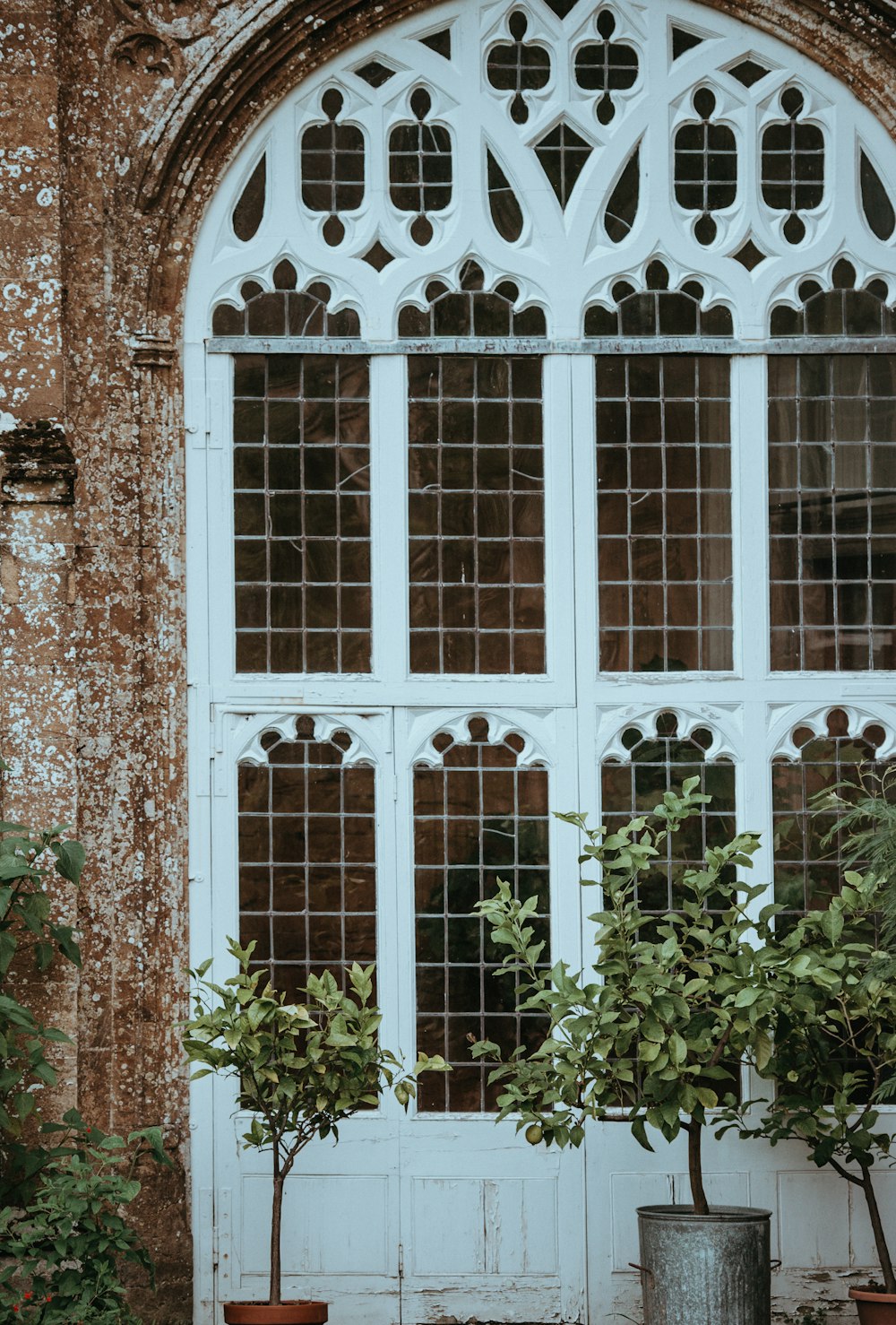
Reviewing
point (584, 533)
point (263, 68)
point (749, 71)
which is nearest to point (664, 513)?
point (584, 533)

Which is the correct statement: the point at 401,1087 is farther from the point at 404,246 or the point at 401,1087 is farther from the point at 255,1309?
the point at 404,246

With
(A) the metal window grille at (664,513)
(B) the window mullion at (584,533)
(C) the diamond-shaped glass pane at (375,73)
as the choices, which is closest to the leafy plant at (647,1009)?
(B) the window mullion at (584,533)

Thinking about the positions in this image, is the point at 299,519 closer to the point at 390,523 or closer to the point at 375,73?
the point at 390,523

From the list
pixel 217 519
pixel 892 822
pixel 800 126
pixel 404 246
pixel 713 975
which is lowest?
pixel 713 975

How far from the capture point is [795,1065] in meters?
5.97

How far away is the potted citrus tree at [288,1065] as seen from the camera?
18.5 feet

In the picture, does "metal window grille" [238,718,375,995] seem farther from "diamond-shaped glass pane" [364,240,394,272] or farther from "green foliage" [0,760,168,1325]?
"diamond-shaped glass pane" [364,240,394,272]

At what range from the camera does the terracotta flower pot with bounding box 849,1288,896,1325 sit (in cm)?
580

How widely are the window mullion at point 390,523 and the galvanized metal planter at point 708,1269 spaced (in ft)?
7.56

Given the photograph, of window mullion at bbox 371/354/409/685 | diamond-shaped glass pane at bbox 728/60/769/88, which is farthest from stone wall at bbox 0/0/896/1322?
window mullion at bbox 371/354/409/685

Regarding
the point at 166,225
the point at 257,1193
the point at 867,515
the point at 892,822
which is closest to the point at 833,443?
the point at 867,515

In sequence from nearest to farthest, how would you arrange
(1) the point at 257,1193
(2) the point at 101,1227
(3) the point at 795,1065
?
1. (2) the point at 101,1227
2. (3) the point at 795,1065
3. (1) the point at 257,1193

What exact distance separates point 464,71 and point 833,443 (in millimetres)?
2112

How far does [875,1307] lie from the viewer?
5.84m
